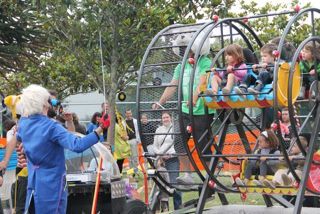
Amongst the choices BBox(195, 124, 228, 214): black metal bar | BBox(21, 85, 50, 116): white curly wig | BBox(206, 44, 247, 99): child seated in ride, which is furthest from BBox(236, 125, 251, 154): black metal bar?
BBox(21, 85, 50, 116): white curly wig

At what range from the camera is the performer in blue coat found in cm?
701

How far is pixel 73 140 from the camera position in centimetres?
690

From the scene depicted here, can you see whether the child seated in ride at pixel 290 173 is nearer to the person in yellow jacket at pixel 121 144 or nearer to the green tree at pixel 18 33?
the person in yellow jacket at pixel 121 144

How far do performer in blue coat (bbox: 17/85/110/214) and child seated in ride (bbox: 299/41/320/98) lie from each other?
2210 mm

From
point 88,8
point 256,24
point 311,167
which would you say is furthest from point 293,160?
point 256,24

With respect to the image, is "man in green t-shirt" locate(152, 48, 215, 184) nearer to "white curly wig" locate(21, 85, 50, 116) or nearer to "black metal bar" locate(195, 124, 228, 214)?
"black metal bar" locate(195, 124, 228, 214)

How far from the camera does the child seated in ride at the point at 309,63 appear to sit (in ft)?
24.7

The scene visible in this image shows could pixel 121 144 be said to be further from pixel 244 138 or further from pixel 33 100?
pixel 33 100

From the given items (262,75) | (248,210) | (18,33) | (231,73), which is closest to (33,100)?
(231,73)

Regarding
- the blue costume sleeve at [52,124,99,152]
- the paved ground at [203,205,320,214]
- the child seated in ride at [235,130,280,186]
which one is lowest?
the paved ground at [203,205,320,214]

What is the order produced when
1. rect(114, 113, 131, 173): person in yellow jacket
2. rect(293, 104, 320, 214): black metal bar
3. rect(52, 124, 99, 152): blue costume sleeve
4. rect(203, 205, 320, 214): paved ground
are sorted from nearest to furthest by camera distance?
1. rect(52, 124, 99, 152): blue costume sleeve
2. rect(293, 104, 320, 214): black metal bar
3. rect(203, 205, 320, 214): paved ground
4. rect(114, 113, 131, 173): person in yellow jacket

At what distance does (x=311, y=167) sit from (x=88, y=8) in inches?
355

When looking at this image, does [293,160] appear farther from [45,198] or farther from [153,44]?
[45,198]

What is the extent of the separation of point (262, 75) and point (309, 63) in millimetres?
850
